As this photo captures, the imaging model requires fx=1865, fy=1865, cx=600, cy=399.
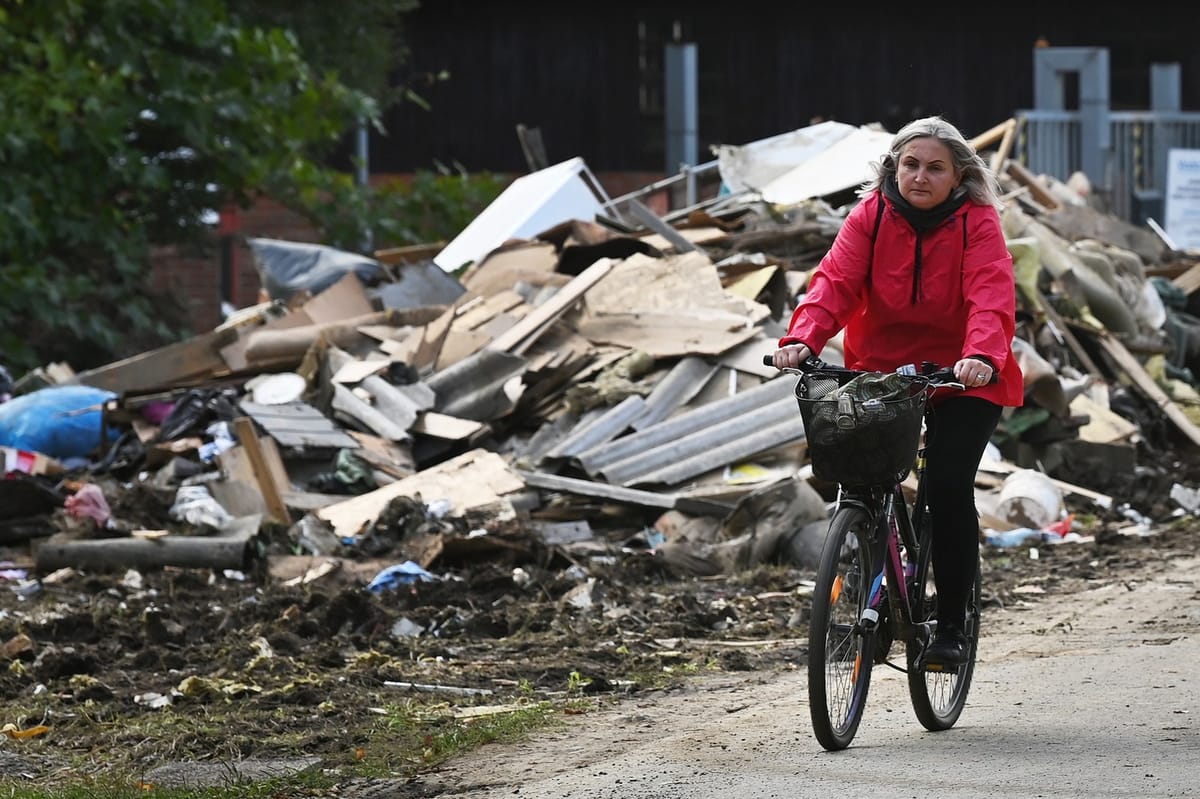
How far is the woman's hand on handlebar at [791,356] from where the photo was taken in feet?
17.6

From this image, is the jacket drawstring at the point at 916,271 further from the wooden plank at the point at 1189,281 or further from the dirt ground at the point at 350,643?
the wooden plank at the point at 1189,281

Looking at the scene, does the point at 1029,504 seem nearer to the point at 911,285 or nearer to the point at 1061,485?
the point at 1061,485

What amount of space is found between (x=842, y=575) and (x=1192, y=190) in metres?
19.7

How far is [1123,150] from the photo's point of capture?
25.0m

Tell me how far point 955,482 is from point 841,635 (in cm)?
58

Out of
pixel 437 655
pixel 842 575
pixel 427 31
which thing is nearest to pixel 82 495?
pixel 437 655

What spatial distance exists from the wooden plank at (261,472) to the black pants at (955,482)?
592cm

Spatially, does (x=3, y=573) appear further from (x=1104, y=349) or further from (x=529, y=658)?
(x=1104, y=349)

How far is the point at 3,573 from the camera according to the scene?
34.0 ft

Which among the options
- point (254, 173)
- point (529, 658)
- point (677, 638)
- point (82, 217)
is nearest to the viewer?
point (529, 658)

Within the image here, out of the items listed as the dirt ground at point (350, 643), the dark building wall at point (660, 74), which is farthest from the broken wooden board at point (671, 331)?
the dark building wall at point (660, 74)

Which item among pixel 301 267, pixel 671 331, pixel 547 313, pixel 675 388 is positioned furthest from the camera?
pixel 301 267

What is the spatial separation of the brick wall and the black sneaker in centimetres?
1864

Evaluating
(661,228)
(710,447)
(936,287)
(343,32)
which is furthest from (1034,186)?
(936,287)
